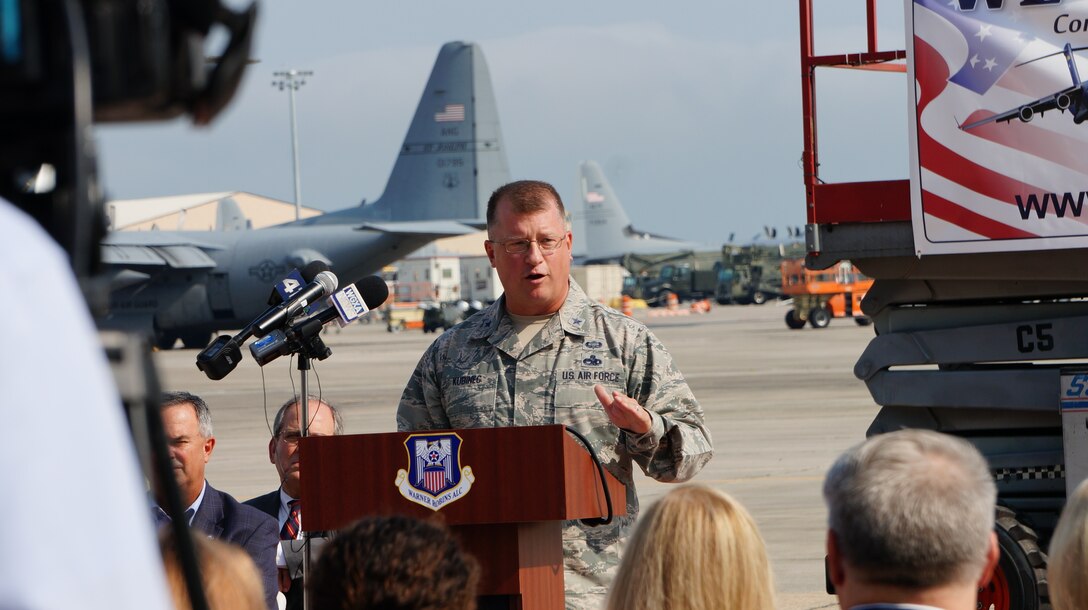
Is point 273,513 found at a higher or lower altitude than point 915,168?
lower

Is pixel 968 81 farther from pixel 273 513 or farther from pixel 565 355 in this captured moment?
pixel 273 513

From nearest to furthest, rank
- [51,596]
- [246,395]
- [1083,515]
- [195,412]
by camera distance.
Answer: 1. [51,596]
2. [1083,515]
3. [195,412]
4. [246,395]

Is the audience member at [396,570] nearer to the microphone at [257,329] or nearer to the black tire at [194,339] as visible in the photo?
the microphone at [257,329]

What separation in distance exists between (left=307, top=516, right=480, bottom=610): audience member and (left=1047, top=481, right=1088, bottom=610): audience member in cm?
177

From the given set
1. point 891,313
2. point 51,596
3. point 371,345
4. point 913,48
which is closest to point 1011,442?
point 891,313

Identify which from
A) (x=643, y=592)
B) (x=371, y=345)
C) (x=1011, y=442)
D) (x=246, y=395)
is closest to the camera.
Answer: (x=643, y=592)

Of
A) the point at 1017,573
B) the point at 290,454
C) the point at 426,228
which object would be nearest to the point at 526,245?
the point at 290,454

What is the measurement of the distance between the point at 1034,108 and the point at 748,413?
539 inches

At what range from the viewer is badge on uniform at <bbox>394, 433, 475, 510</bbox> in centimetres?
352

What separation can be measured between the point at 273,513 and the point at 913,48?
11.4 feet

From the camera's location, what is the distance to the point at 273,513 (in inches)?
220

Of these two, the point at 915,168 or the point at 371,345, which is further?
the point at 371,345

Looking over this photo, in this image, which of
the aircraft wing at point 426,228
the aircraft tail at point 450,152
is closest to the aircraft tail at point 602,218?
the aircraft tail at point 450,152

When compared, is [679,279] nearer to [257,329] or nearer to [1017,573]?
[1017,573]
